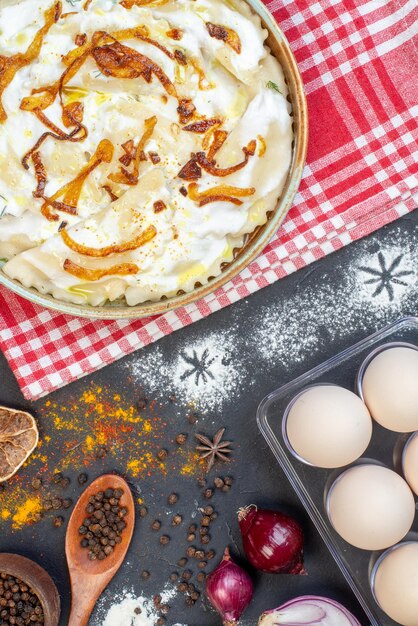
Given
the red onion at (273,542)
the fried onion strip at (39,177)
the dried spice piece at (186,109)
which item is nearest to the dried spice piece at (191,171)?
the dried spice piece at (186,109)

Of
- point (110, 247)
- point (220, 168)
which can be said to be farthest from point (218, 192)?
point (110, 247)

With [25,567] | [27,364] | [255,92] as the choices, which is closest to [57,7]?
[255,92]

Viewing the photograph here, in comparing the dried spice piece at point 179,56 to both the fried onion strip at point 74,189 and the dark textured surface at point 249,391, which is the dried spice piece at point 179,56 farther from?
the dark textured surface at point 249,391

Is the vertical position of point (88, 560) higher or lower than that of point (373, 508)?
higher

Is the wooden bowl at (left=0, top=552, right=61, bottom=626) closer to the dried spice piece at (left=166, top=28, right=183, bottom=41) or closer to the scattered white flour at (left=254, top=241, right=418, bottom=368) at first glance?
the scattered white flour at (left=254, top=241, right=418, bottom=368)

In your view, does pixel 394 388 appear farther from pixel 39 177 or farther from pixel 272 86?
pixel 39 177

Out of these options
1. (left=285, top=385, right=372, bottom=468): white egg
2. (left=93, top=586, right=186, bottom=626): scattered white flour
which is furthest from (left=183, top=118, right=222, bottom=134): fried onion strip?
(left=93, top=586, right=186, bottom=626): scattered white flour

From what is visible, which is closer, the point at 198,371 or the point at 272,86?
the point at 272,86
